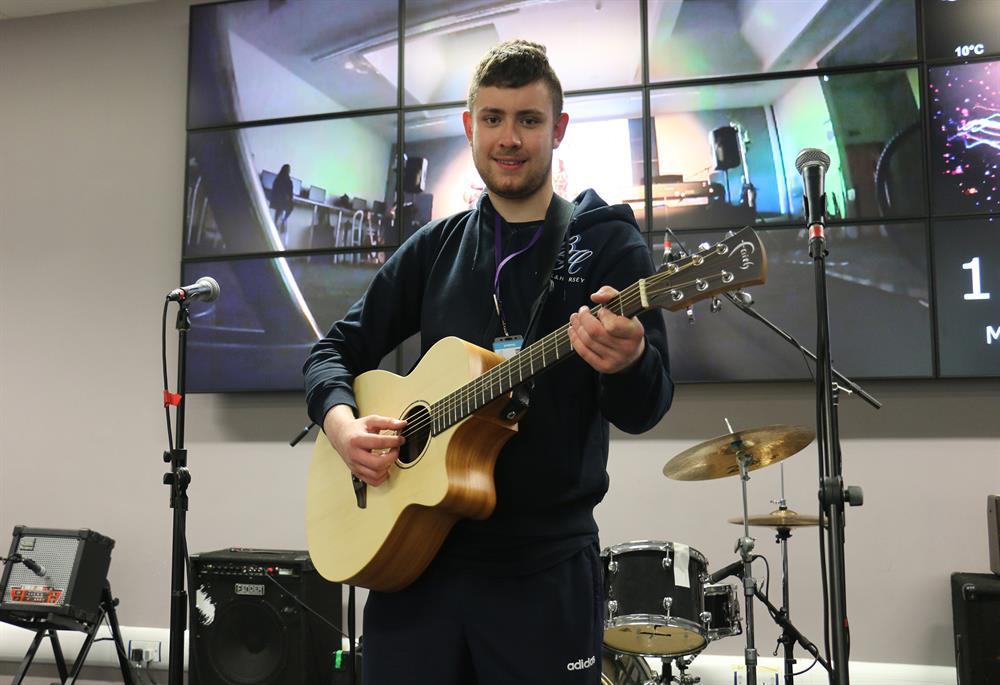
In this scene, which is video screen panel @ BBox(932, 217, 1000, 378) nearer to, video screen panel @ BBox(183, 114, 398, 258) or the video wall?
the video wall

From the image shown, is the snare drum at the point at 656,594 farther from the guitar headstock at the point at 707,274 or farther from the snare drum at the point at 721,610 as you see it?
the guitar headstock at the point at 707,274

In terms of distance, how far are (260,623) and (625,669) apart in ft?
4.85

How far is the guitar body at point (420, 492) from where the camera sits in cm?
142

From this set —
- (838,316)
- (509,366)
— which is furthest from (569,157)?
(509,366)

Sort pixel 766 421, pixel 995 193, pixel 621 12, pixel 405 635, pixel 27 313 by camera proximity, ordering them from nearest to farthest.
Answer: pixel 405 635, pixel 995 193, pixel 766 421, pixel 621 12, pixel 27 313

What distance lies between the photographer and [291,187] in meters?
4.25

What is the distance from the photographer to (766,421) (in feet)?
12.3

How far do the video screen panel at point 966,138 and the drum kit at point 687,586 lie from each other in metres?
1.39

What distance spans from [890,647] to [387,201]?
290cm

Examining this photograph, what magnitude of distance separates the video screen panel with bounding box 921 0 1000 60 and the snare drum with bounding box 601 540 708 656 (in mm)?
2333

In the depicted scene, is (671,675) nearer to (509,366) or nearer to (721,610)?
(721,610)

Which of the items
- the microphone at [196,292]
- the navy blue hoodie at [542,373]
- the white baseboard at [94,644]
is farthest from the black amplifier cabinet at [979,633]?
the white baseboard at [94,644]

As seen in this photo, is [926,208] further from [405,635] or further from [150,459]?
[150,459]

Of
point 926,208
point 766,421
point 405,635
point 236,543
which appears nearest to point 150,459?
point 236,543
